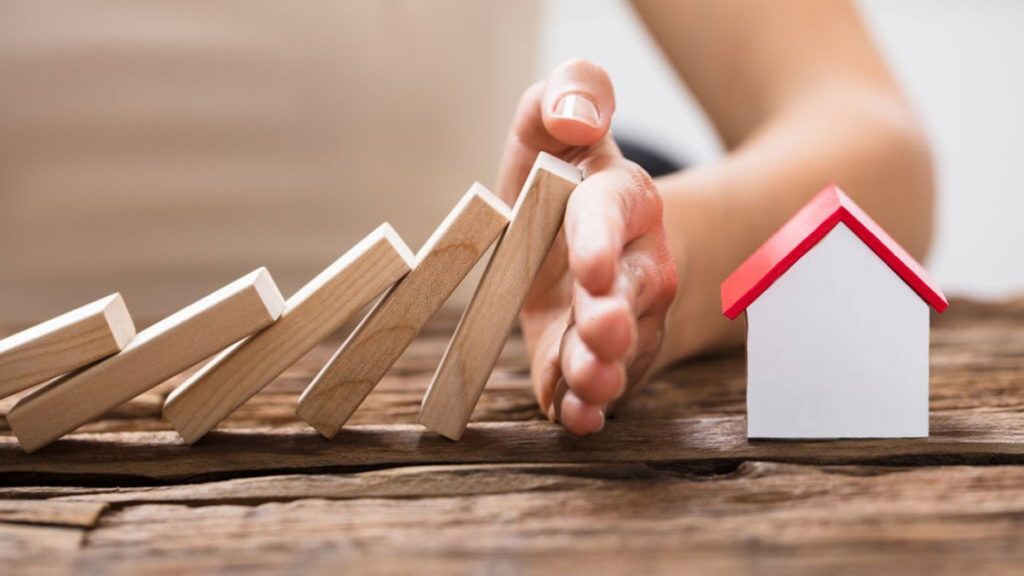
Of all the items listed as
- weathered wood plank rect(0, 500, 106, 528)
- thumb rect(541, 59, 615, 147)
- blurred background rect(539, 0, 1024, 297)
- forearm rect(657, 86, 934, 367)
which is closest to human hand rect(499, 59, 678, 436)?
thumb rect(541, 59, 615, 147)

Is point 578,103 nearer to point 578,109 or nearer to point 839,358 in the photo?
point 578,109

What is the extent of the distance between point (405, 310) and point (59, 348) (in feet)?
0.66

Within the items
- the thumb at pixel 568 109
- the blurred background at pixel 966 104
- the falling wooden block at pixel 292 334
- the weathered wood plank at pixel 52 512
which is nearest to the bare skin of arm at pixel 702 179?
the thumb at pixel 568 109

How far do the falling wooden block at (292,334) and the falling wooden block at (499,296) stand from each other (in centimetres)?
5

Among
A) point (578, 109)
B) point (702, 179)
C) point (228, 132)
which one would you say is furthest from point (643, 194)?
point (228, 132)

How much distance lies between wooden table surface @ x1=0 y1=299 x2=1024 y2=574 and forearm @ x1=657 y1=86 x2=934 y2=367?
14 cm

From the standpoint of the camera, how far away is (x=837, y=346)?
0.60m

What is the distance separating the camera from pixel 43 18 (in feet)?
3.76

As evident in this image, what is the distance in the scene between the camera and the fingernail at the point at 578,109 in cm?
62

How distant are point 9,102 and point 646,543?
39.7 inches

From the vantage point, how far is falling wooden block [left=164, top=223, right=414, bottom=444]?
0.58 meters

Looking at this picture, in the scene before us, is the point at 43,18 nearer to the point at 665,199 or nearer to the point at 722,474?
the point at 665,199

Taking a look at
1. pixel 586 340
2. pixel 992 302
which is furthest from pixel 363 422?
pixel 992 302

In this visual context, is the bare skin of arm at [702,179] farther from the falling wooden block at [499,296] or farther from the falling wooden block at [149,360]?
the falling wooden block at [149,360]
